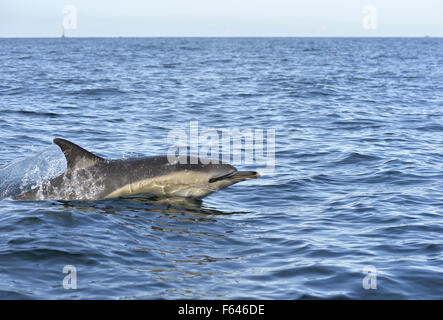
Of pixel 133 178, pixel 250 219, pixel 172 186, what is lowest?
pixel 250 219

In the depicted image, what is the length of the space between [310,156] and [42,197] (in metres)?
8.12

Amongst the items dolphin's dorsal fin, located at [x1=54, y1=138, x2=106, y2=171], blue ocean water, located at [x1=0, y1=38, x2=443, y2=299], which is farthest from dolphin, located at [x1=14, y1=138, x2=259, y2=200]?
blue ocean water, located at [x1=0, y1=38, x2=443, y2=299]

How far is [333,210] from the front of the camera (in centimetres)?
1185

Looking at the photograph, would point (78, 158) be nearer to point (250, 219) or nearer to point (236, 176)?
point (236, 176)

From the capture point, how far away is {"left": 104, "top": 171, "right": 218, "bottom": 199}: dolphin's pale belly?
1149cm

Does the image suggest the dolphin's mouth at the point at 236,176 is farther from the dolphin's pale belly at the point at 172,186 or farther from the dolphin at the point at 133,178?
the dolphin's pale belly at the point at 172,186

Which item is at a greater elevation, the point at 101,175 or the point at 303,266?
the point at 101,175

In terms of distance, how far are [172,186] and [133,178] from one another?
29.5 inches

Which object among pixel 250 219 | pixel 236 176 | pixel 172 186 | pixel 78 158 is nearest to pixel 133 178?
pixel 172 186

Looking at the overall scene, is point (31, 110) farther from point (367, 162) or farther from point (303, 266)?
point (303, 266)

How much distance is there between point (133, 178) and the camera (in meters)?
11.5

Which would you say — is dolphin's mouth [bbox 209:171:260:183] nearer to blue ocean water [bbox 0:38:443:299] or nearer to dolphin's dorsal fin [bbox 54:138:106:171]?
blue ocean water [bbox 0:38:443:299]
